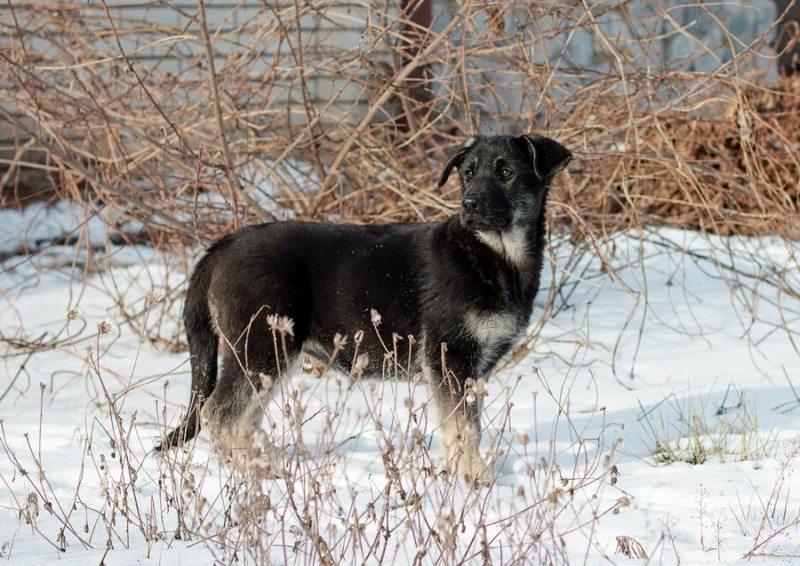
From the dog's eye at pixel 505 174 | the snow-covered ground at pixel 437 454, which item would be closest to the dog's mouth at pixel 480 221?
the dog's eye at pixel 505 174

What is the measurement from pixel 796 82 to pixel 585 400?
4886mm

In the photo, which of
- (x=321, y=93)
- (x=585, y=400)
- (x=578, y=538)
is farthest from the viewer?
(x=321, y=93)

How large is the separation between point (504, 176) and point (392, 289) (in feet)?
2.46

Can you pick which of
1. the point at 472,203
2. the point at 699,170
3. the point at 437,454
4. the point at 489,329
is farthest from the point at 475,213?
the point at 699,170

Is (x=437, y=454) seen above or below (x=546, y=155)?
below

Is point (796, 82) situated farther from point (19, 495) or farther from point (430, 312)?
point (19, 495)

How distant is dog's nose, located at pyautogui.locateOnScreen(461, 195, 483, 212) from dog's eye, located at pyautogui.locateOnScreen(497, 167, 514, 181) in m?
0.23

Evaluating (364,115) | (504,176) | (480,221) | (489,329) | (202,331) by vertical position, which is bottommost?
(202,331)

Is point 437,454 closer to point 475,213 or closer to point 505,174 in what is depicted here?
point 475,213

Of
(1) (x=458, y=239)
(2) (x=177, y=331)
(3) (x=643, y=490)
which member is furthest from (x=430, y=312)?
(2) (x=177, y=331)

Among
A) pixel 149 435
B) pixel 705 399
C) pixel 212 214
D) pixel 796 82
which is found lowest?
pixel 149 435

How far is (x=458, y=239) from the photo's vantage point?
4.88 metres

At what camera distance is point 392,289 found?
486 cm

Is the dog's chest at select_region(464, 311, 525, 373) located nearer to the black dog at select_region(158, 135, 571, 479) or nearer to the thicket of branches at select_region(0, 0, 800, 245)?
the black dog at select_region(158, 135, 571, 479)
